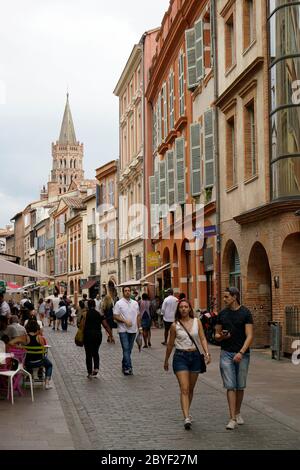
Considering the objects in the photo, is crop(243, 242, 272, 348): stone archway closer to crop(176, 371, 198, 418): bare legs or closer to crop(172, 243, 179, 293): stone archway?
crop(172, 243, 179, 293): stone archway

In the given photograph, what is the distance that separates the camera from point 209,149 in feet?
91.1

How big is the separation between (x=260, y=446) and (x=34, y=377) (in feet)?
24.5

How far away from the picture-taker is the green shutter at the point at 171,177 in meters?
35.6

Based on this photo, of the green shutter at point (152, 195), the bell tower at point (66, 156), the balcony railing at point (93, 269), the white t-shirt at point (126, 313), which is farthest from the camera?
the bell tower at point (66, 156)

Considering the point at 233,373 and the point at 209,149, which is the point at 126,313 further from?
the point at 209,149

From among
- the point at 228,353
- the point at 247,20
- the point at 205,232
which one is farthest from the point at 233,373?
the point at 205,232

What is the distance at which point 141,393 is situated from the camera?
1444 cm

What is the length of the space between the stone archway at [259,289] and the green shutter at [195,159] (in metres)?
6.76

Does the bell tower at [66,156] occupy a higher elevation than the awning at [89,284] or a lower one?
higher

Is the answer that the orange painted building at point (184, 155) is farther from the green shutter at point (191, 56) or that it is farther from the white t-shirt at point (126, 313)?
the white t-shirt at point (126, 313)

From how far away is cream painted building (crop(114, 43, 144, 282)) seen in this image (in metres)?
47.5

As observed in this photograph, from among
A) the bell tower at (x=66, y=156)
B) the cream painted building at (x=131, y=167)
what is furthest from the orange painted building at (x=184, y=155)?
the bell tower at (x=66, y=156)

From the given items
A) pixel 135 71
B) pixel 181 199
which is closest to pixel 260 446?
pixel 181 199

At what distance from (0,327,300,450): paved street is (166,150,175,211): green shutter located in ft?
58.0
